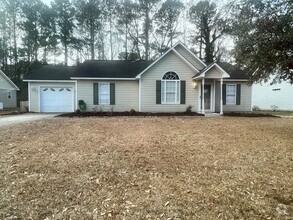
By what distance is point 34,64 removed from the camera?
96.9 ft

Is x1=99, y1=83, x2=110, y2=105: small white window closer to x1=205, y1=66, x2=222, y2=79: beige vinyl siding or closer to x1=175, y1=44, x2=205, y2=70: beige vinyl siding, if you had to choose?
x1=175, y1=44, x2=205, y2=70: beige vinyl siding

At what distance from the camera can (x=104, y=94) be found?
17.0 m

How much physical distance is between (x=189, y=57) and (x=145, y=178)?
48.7 ft

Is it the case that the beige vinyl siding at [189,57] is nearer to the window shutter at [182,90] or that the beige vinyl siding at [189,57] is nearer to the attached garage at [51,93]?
the window shutter at [182,90]

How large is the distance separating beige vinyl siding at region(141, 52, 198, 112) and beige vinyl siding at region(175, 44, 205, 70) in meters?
1.66

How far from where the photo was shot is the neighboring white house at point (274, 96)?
21750 mm

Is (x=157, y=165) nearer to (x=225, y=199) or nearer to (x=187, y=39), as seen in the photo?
(x=225, y=199)

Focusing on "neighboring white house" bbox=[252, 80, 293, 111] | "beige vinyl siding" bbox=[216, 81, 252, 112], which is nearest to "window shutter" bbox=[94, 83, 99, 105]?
"beige vinyl siding" bbox=[216, 81, 252, 112]

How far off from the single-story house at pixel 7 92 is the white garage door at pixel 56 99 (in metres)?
9.04

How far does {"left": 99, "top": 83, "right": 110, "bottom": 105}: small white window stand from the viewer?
55.7ft

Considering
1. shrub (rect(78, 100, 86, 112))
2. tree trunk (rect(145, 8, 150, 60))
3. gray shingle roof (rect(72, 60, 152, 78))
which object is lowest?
shrub (rect(78, 100, 86, 112))

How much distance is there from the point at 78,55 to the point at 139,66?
1639 centimetres

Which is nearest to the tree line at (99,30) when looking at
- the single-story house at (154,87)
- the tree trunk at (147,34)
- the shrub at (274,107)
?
the tree trunk at (147,34)

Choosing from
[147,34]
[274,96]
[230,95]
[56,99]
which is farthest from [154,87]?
[147,34]
